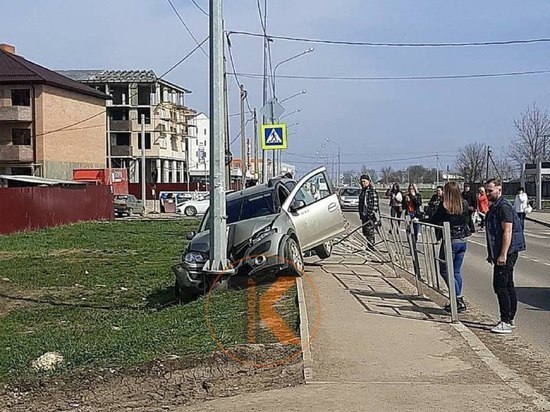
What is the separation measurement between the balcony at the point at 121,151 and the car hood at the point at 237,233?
3052 inches

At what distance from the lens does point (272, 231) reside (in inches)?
528

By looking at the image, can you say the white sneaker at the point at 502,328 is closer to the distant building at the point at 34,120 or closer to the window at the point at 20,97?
the distant building at the point at 34,120

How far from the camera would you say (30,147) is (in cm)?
6275

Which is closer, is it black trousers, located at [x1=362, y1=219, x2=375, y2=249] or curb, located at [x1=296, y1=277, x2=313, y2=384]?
curb, located at [x1=296, y1=277, x2=313, y2=384]

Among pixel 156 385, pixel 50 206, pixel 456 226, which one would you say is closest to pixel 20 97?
pixel 50 206

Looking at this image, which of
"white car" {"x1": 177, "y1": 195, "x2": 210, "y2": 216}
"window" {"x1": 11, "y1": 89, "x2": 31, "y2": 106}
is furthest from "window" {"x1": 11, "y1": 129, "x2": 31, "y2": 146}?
"white car" {"x1": 177, "y1": 195, "x2": 210, "y2": 216}

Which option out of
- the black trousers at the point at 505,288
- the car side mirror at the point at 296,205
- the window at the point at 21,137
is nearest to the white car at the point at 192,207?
the window at the point at 21,137

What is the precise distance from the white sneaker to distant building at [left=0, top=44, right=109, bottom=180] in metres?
55.9

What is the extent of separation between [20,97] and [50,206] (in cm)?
2876

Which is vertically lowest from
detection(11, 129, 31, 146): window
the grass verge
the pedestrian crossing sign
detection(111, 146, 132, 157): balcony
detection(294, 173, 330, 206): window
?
the grass verge

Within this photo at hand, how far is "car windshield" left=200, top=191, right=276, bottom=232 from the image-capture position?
1460 centimetres

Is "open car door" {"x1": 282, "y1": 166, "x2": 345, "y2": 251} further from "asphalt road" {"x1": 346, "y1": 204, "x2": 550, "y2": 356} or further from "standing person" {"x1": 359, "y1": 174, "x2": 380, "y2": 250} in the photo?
"asphalt road" {"x1": 346, "y1": 204, "x2": 550, "y2": 356}

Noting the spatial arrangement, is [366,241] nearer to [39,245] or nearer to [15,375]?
[15,375]

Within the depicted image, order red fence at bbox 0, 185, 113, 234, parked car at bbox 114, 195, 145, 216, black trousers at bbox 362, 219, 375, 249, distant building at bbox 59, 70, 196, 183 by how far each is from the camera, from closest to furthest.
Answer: black trousers at bbox 362, 219, 375, 249
red fence at bbox 0, 185, 113, 234
parked car at bbox 114, 195, 145, 216
distant building at bbox 59, 70, 196, 183
